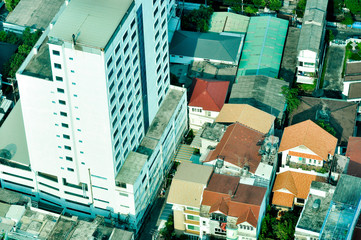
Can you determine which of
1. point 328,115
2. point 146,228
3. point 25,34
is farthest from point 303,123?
point 25,34

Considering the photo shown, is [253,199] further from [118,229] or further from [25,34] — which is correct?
[25,34]

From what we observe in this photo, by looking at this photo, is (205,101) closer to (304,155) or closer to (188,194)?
(304,155)

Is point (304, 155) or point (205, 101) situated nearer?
point (304, 155)

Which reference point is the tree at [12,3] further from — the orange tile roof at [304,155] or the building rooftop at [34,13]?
the orange tile roof at [304,155]

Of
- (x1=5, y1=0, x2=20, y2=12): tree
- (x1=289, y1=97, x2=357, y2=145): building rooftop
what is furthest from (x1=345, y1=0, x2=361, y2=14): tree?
(x1=5, y1=0, x2=20, y2=12): tree

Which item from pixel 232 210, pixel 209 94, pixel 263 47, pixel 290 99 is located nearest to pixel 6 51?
pixel 209 94

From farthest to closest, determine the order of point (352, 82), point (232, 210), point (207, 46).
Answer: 1. point (207, 46)
2. point (352, 82)
3. point (232, 210)

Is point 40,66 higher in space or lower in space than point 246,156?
lower

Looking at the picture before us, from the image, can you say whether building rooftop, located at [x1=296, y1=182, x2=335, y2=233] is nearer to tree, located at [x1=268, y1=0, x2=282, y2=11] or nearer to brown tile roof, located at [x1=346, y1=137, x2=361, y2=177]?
brown tile roof, located at [x1=346, y1=137, x2=361, y2=177]
